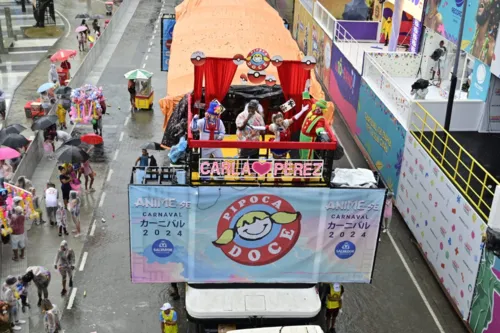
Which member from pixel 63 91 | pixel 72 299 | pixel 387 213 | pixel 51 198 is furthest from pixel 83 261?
pixel 63 91

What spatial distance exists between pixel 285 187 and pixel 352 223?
5.45 feet

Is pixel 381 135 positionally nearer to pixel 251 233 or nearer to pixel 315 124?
pixel 315 124

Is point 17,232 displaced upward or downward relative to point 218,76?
downward

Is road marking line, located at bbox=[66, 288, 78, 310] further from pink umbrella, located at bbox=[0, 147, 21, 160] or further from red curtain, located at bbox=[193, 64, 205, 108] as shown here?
red curtain, located at bbox=[193, 64, 205, 108]

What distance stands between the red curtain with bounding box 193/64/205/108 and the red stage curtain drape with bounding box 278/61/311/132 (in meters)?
1.91

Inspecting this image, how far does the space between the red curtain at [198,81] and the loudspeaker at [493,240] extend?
7457 mm

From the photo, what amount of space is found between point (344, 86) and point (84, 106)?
1086 centimetres

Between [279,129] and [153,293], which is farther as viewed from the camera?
[153,293]

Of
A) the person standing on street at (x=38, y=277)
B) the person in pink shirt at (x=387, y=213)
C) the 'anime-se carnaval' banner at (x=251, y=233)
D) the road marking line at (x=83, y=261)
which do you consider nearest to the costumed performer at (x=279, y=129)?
the 'anime-se carnaval' banner at (x=251, y=233)

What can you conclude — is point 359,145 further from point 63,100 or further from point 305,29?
point 305,29

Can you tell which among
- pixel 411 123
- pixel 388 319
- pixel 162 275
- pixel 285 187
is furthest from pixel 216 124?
pixel 411 123

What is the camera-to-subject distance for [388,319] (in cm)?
1533

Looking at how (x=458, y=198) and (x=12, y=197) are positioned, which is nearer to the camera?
(x=458, y=198)

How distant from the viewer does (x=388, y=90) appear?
21.8 metres
